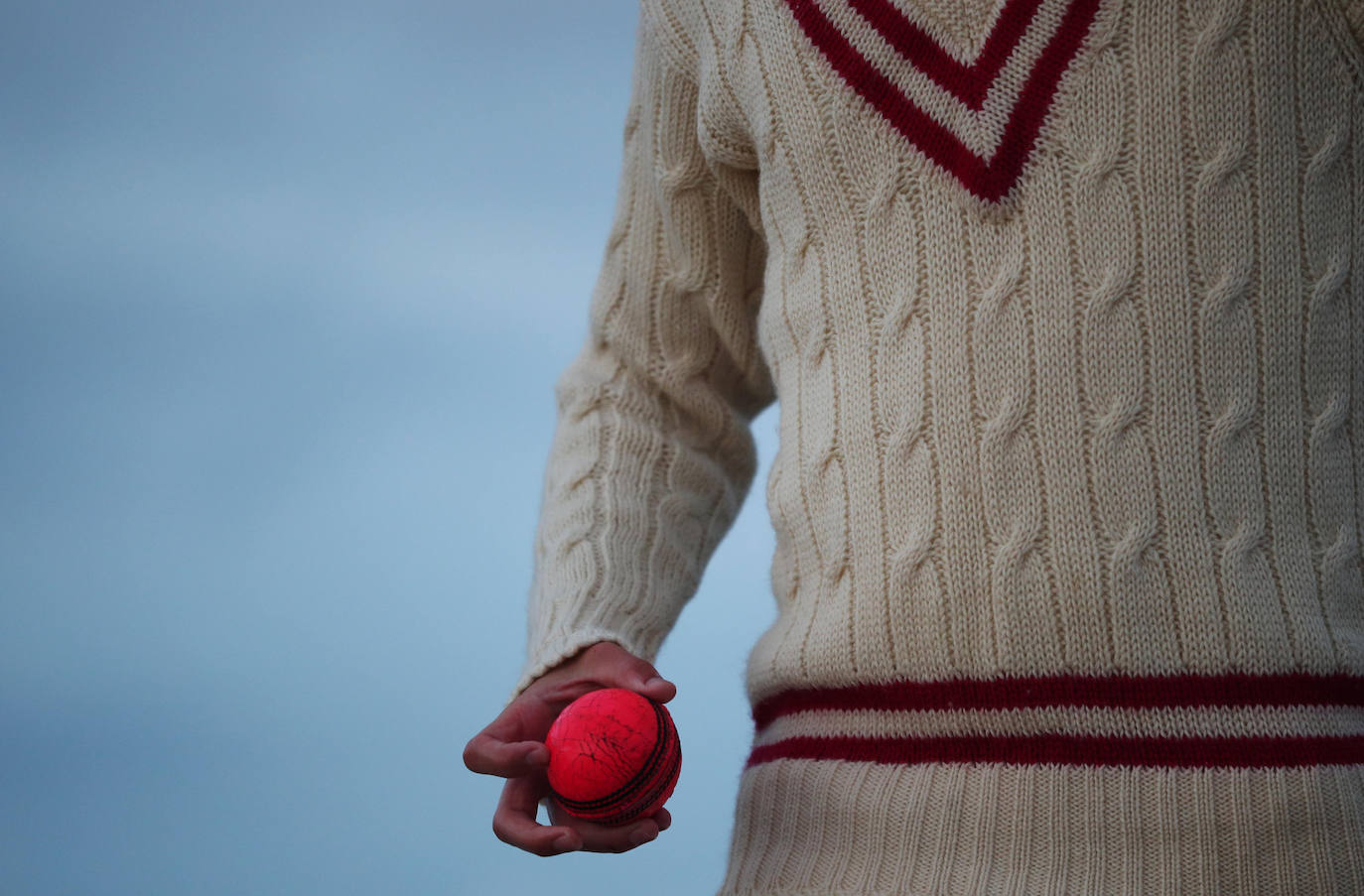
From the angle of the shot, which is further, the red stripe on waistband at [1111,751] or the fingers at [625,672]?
the fingers at [625,672]

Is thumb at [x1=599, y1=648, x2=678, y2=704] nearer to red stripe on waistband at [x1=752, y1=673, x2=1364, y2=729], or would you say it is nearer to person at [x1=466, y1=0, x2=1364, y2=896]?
person at [x1=466, y1=0, x2=1364, y2=896]

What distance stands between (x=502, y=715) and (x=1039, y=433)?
0.37 meters

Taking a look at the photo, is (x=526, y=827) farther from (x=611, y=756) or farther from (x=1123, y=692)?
(x=1123, y=692)

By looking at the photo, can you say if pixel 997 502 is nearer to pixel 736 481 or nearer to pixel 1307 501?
pixel 1307 501

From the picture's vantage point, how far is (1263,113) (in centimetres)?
70

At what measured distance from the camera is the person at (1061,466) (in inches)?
25.5

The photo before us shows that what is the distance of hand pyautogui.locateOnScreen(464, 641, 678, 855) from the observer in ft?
2.35

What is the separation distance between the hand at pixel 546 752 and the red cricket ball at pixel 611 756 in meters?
0.01

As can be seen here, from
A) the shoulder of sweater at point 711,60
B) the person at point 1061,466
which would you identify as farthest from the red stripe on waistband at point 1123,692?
the shoulder of sweater at point 711,60

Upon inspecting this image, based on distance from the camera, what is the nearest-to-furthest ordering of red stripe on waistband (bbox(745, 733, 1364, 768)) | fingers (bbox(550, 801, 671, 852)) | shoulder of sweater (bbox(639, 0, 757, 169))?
red stripe on waistband (bbox(745, 733, 1364, 768)) < fingers (bbox(550, 801, 671, 852)) < shoulder of sweater (bbox(639, 0, 757, 169))

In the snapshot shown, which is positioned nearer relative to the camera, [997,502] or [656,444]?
[997,502]

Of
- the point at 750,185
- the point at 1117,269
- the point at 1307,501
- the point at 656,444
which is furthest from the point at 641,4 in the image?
the point at 1307,501

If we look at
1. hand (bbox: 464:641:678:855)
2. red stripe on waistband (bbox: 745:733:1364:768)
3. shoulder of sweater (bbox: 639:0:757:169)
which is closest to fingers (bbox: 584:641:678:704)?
hand (bbox: 464:641:678:855)

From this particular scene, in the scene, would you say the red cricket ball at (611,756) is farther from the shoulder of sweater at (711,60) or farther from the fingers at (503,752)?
the shoulder of sweater at (711,60)
